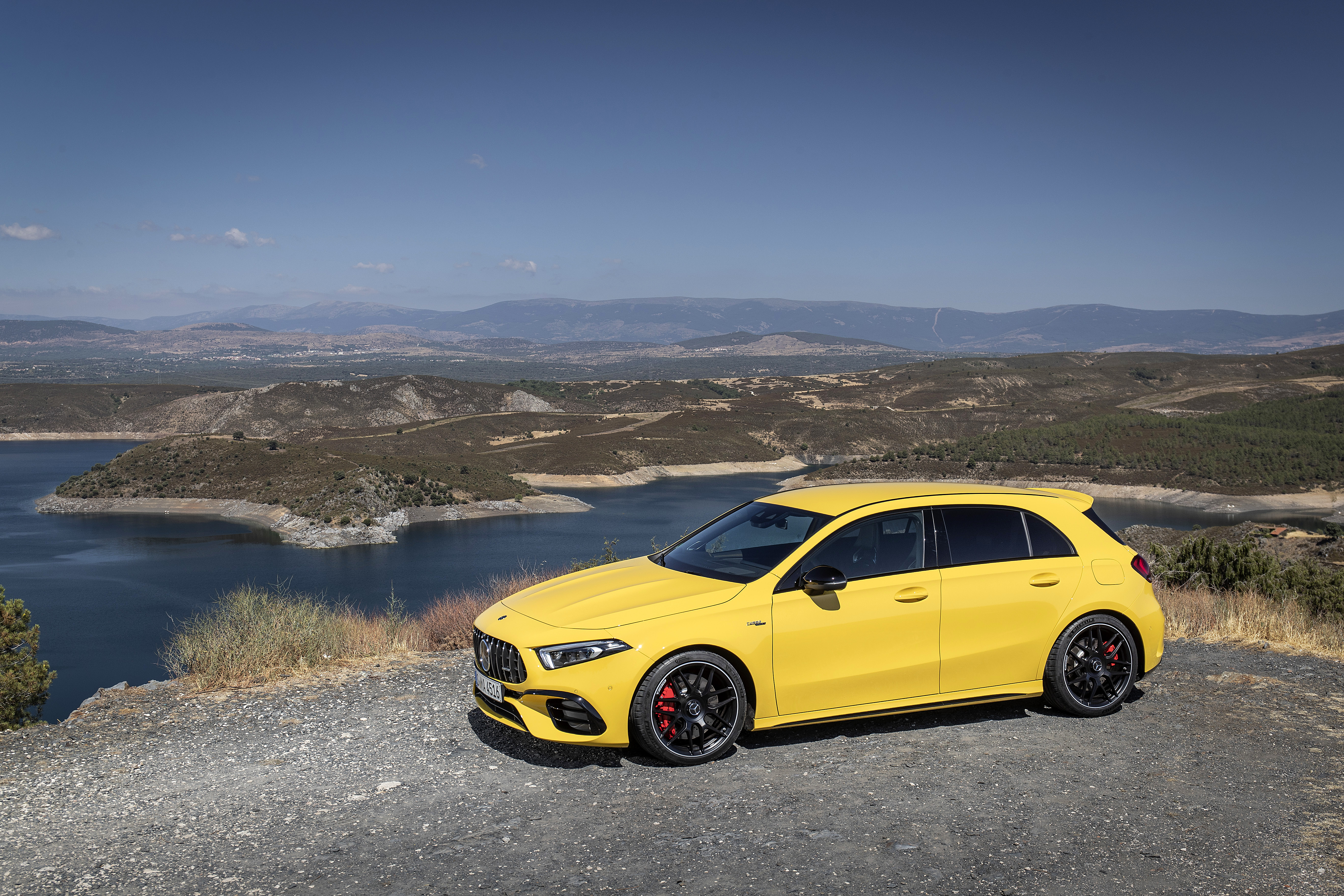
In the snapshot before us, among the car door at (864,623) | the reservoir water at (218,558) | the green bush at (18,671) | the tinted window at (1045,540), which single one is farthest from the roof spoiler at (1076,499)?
the reservoir water at (218,558)

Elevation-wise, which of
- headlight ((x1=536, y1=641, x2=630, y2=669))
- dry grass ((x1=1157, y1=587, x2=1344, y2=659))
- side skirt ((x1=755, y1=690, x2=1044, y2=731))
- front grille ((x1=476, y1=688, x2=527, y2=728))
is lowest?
dry grass ((x1=1157, y1=587, x2=1344, y2=659))

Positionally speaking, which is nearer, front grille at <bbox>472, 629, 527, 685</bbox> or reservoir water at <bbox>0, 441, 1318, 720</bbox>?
front grille at <bbox>472, 629, 527, 685</bbox>

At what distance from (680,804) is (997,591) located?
2.66 meters

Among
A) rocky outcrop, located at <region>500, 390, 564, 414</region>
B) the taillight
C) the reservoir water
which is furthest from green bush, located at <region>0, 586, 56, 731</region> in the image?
rocky outcrop, located at <region>500, 390, 564, 414</region>

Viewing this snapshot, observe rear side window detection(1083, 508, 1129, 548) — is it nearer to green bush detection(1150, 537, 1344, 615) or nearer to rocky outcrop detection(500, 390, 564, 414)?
green bush detection(1150, 537, 1344, 615)

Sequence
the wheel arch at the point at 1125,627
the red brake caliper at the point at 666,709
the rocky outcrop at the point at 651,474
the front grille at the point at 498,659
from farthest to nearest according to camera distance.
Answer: the rocky outcrop at the point at 651,474 < the wheel arch at the point at 1125,627 < the front grille at the point at 498,659 < the red brake caliper at the point at 666,709

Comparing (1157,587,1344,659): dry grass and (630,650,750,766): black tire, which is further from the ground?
(630,650,750,766): black tire

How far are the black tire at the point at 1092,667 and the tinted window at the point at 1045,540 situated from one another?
0.49 metres

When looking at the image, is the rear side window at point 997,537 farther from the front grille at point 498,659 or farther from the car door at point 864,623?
the front grille at point 498,659

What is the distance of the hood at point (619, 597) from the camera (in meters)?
5.62

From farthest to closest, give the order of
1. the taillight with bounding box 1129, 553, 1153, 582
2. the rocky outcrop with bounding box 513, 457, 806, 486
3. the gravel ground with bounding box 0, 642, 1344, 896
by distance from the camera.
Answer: the rocky outcrop with bounding box 513, 457, 806, 486, the taillight with bounding box 1129, 553, 1153, 582, the gravel ground with bounding box 0, 642, 1344, 896

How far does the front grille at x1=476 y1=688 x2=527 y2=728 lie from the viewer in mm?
5680

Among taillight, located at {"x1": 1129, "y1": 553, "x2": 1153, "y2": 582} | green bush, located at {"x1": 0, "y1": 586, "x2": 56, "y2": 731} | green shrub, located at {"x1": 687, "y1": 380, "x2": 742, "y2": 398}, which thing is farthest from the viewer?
green shrub, located at {"x1": 687, "y1": 380, "x2": 742, "y2": 398}

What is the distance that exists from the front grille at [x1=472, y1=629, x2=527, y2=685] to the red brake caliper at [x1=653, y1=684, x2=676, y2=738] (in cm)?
84
